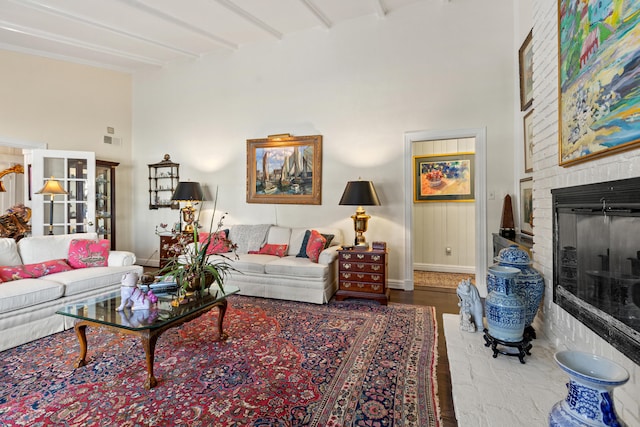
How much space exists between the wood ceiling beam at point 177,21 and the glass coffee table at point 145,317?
3.65m

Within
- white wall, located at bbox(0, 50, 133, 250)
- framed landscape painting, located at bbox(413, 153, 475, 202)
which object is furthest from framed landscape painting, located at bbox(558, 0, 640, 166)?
white wall, located at bbox(0, 50, 133, 250)

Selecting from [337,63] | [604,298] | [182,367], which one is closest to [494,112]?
[337,63]

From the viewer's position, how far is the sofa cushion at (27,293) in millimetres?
2541

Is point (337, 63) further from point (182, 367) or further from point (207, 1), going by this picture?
point (182, 367)

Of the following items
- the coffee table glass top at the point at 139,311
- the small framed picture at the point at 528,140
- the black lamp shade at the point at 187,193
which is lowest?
the coffee table glass top at the point at 139,311

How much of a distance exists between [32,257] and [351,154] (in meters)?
4.01

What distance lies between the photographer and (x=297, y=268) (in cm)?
378

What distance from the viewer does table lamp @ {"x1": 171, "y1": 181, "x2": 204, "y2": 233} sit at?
16.7ft

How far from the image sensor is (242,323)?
311cm

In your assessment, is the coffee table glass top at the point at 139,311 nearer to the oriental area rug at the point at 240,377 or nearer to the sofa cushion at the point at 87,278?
the oriental area rug at the point at 240,377

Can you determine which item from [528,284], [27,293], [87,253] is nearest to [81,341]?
[27,293]

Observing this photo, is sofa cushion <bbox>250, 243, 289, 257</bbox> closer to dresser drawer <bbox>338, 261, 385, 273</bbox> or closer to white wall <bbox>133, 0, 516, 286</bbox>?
white wall <bbox>133, 0, 516, 286</bbox>

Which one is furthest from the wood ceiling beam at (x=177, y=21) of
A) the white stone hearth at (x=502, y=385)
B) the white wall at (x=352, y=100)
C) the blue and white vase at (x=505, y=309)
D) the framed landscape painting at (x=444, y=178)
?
the white stone hearth at (x=502, y=385)

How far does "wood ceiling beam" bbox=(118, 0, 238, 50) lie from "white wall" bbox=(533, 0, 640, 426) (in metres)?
4.31
